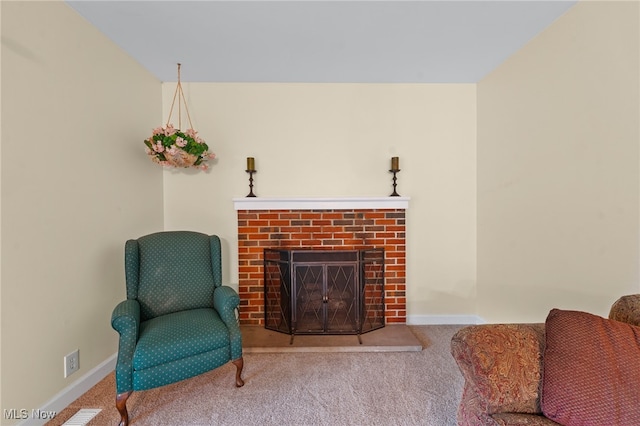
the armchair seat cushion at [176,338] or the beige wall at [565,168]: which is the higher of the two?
the beige wall at [565,168]

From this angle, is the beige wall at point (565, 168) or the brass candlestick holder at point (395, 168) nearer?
the beige wall at point (565, 168)

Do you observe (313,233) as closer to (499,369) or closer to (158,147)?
(158,147)

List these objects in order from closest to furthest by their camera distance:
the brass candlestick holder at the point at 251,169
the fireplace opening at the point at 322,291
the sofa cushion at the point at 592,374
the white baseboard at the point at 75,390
→ the sofa cushion at the point at 592,374
the white baseboard at the point at 75,390
the fireplace opening at the point at 322,291
the brass candlestick holder at the point at 251,169

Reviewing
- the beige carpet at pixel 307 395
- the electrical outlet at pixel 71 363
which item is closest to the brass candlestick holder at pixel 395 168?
the beige carpet at pixel 307 395

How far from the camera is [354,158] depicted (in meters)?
2.93

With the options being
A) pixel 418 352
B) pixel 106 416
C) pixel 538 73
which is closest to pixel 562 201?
pixel 538 73

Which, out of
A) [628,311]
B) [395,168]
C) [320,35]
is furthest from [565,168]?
[320,35]

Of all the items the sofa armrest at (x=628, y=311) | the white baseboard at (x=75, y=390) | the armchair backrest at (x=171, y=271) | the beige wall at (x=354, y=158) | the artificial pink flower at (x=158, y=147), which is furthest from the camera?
the beige wall at (x=354, y=158)

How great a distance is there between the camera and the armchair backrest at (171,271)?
2.06 m

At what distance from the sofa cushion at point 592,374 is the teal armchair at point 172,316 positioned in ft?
5.38

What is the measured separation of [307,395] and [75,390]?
58.3 inches

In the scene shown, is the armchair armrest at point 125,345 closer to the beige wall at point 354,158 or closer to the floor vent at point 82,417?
the floor vent at point 82,417

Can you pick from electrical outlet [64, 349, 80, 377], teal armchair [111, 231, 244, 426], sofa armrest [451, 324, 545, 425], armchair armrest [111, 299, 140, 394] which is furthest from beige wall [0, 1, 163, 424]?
sofa armrest [451, 324, 545, 425]

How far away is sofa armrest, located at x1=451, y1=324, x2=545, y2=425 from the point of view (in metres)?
1.07
